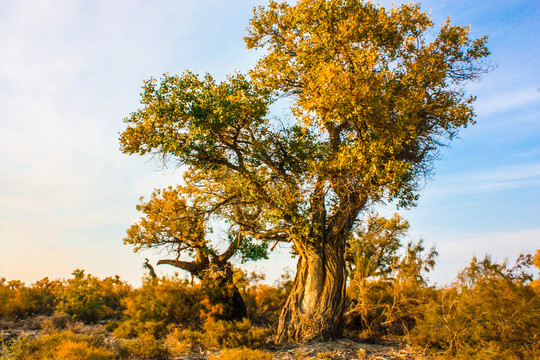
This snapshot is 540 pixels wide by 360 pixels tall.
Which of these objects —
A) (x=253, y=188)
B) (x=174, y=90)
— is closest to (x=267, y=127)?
(x=253, y=188)

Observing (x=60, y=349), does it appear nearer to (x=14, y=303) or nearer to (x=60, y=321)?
(x=60, y=321)

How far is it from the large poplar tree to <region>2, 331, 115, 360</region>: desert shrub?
15.1ft

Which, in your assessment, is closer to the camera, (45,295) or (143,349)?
(143,349)

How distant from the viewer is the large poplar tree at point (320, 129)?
33.4ft

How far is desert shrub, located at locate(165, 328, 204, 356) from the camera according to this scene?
8875 millimetres

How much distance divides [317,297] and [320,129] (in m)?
4.46

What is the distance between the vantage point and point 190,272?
1453 cm

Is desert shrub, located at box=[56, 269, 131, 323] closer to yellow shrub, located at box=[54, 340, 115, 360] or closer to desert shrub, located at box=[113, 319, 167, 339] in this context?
desert shrub, located at box=[113, 319, 167, 339]

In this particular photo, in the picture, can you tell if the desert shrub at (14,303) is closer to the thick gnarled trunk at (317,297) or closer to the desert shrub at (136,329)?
the desert shrub at (136,329)

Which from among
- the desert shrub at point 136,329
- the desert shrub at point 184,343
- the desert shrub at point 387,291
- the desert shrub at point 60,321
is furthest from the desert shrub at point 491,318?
the desert shrub at point 60,321

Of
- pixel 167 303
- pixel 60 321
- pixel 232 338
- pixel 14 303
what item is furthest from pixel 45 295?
pixel 232 338

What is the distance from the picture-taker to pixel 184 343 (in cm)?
914

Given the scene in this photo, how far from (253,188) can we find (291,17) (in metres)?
5.35

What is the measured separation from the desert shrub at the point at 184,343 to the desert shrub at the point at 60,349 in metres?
1.41
